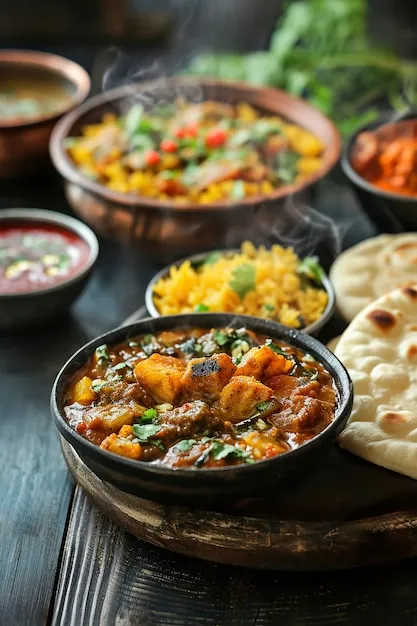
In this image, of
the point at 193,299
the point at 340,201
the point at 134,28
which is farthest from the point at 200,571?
the point at 134,28

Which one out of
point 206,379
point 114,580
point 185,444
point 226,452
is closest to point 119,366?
point 206,379

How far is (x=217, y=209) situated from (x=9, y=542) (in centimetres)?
186

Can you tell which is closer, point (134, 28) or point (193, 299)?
point (193, 299)

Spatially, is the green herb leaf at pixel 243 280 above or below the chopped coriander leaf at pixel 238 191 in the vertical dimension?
above

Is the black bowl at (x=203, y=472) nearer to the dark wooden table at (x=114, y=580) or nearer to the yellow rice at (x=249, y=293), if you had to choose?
the dark wooden table at (x=114, y=580)

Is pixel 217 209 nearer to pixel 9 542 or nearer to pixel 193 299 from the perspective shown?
pixel 193 299

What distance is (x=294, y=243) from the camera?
15.1 ft

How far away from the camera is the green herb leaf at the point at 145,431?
2.88m

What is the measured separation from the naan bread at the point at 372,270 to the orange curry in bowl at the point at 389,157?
0.46 metres

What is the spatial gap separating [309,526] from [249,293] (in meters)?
1.20

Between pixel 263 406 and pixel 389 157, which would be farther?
pixel 389 157

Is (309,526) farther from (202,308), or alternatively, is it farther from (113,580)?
(202,308)

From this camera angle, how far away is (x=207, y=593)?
2949mm

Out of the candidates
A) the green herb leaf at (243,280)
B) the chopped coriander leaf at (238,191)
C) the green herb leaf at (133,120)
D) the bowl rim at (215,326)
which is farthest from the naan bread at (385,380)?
the green herb leaf at (133,120)
